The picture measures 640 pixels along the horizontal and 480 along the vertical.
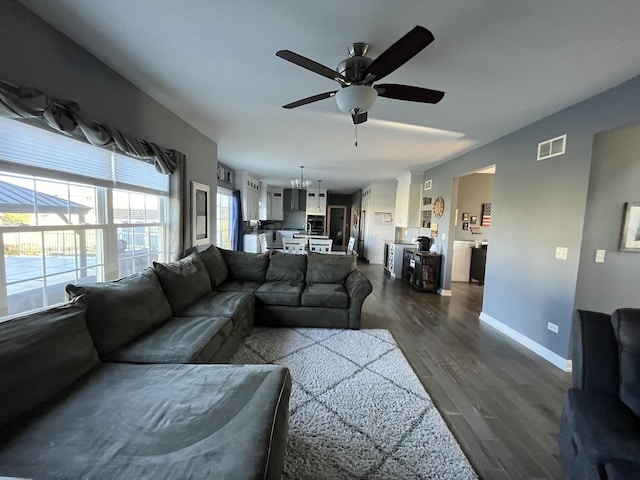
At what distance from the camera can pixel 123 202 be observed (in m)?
2.69

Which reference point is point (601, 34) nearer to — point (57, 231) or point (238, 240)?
point (57, 231)

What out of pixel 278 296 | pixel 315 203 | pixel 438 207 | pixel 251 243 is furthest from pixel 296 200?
pixel 278 296

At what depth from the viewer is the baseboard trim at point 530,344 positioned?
2645mm

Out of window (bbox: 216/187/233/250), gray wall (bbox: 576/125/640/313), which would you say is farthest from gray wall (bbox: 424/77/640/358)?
window (bbox: 216/187/233/250)

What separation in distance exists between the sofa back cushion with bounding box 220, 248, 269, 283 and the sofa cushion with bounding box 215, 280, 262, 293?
0.11 m

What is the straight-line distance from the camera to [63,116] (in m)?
1.75

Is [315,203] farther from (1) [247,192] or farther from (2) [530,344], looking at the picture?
(2) [530,344]

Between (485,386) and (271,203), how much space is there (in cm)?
850

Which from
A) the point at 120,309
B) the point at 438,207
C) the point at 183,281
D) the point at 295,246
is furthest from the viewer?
the point at 295,246

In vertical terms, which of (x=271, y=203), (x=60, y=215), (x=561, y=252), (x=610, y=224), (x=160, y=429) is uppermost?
(x=271, y=203)

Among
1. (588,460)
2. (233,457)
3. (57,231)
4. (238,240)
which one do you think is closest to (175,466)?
(233,457)

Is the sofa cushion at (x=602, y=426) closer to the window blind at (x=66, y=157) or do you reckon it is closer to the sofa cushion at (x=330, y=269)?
the sofa cushion at (x=330, y=269)

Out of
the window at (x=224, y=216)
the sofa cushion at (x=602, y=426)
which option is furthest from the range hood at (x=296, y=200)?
the sofa cushion at (x=602, y=426)

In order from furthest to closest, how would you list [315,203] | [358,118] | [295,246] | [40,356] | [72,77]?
1. [315,203]
2. [295,246]
3. [358,118]
4. [72,77]
5. [40,356]
